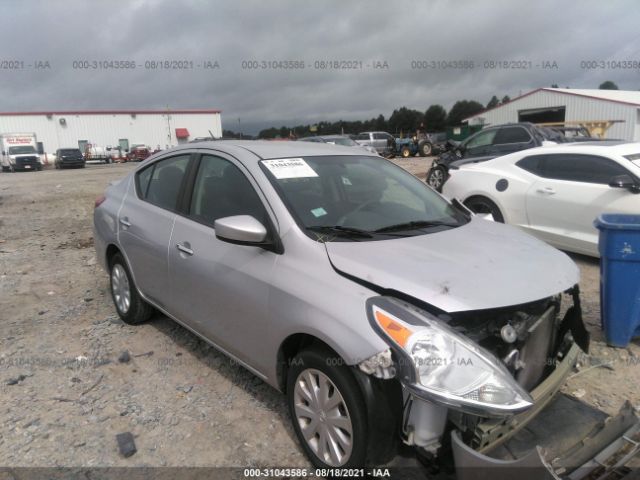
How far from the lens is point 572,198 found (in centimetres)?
577

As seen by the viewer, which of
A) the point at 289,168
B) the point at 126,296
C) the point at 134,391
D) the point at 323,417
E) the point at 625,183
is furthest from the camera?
the point at 625,183

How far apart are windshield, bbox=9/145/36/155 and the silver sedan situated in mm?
36696

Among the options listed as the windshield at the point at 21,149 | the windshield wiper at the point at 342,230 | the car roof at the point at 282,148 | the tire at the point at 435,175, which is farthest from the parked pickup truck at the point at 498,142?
the windshield at the point at 21,149

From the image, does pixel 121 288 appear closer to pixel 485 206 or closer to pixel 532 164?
pixel 485 206

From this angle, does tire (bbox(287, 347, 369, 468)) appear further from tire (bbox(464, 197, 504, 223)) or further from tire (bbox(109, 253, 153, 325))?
tire (bbox(464, 197, 504, 223))

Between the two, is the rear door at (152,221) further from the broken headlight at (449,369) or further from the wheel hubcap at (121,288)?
the broken headlight at (449,369)

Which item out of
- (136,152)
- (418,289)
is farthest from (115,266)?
(136,152)

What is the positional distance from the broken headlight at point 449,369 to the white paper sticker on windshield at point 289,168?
1.30 metres

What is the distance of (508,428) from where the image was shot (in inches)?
79.9

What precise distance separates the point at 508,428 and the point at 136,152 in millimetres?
45075

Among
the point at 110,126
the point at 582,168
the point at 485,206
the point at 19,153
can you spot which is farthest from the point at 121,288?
the point at 110,126

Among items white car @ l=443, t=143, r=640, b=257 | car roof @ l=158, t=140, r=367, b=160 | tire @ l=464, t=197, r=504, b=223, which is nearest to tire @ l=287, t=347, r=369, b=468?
car roof @ l=158, t=140, r=367, b=160

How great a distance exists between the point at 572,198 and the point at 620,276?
2451 millimetres

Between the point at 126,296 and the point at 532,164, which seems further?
the point at 532,164
